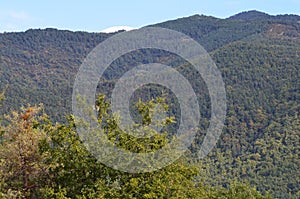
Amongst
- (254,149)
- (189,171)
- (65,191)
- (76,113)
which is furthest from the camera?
(254,149)

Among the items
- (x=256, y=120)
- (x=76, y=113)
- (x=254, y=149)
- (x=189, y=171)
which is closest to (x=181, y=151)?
(x=189, y=171)

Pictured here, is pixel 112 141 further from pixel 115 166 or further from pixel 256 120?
pixel 256 120

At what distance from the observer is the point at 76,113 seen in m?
19.2

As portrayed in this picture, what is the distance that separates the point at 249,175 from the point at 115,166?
123 m

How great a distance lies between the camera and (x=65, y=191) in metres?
17.5

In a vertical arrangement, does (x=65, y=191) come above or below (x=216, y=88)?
below

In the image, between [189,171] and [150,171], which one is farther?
[189,171]

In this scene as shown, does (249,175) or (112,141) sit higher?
(112,141)

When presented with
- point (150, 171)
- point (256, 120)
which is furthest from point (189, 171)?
point (256, 120)

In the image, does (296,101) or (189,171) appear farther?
(296,101)

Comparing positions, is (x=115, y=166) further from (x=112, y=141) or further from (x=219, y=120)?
(x=219, y=120)

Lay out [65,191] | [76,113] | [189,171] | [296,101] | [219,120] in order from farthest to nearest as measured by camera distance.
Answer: [296,101]
[219,120]
[189,171]
[76,113]
[65,191]

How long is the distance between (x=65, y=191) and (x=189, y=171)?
603cm

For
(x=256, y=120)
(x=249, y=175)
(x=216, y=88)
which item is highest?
(x=216, y=88)
